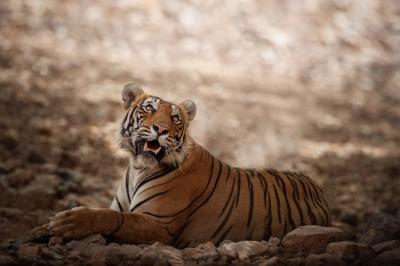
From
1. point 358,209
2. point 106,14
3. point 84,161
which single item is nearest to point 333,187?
point 358,209

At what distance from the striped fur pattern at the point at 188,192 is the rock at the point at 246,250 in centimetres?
41

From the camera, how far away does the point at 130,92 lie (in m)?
3.75

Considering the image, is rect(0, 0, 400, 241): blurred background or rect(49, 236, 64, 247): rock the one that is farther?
rect(0, 0, 400, 241): blurred background

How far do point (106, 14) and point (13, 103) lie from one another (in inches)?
164

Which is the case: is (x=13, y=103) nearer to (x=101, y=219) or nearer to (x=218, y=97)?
(x=218, y=97)

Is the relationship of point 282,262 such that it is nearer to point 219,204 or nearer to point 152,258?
point 152,258

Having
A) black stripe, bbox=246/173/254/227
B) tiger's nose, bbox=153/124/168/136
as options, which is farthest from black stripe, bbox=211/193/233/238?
tiger's nose, bbox=153/124/168/136

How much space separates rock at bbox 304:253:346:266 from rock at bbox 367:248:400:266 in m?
0.13

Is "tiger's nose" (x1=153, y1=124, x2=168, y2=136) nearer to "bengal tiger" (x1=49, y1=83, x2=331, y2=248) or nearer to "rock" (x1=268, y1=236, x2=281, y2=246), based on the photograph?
"bengal tiger" (x1=49, y1=83, x2=331, y2=248)

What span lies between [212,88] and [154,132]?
6083mm

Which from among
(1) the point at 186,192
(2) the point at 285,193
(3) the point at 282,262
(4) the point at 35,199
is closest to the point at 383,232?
(2) the point at 285,193

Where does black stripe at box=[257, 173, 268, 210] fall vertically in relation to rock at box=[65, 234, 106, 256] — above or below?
above

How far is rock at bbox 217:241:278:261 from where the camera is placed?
119 inches

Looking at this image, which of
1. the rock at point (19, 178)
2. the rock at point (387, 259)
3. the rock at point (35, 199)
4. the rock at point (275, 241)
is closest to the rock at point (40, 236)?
the rock at point (275, 241)
